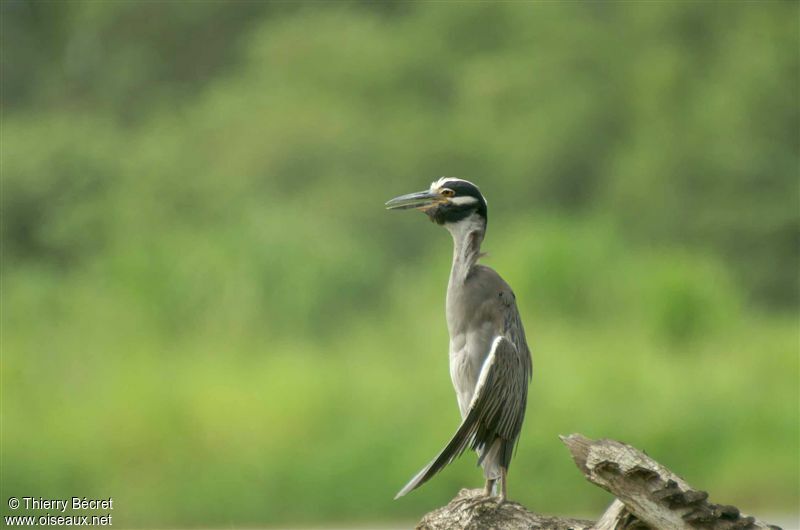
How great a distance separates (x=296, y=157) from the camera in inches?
864

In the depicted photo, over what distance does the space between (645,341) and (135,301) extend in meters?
6.60

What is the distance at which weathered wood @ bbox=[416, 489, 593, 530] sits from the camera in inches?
241

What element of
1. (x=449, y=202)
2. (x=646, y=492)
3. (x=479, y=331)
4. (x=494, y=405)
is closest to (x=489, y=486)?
(x=494, y=405)

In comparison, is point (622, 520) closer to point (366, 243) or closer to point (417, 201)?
point (417, 201)

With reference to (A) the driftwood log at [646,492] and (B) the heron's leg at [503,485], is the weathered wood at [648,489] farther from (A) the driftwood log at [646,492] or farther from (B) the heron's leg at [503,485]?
(B) the heron's leg at [503,485]

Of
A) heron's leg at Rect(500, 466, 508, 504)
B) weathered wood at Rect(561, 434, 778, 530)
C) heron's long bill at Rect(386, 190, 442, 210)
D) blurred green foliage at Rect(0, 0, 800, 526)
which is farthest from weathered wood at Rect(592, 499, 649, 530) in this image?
blurred green foliage at Rect(0, 0, 800, 526)

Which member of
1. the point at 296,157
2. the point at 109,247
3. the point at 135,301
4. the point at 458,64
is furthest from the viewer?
the point at 458,64

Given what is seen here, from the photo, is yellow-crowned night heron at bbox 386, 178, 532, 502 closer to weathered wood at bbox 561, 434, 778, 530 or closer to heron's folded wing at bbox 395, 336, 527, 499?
heron's folded wing at bbox 395, 336, 527, 499

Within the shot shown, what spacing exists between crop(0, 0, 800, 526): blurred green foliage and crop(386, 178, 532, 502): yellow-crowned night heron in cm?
808

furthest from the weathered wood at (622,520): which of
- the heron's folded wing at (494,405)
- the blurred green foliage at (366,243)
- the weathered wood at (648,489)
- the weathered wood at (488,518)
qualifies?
the blurred green foliage at (366,243)

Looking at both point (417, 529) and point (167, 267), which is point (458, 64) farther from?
point (417, 529)

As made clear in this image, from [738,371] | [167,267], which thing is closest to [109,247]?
[167,267]

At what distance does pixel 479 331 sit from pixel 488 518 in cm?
85

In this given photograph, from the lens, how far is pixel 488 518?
20.2 ft
